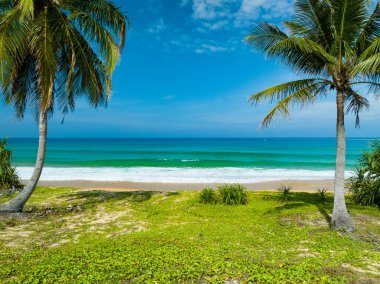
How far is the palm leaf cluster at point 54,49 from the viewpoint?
727 centimetres

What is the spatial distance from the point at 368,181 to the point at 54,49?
468 inches

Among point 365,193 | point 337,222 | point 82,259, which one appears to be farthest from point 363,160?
point 82,259

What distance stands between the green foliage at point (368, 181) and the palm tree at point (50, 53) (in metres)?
9.94

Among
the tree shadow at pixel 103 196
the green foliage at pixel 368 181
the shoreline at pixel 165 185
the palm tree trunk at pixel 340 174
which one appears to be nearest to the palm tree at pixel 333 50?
the palm tree trunk at pixel 340 174

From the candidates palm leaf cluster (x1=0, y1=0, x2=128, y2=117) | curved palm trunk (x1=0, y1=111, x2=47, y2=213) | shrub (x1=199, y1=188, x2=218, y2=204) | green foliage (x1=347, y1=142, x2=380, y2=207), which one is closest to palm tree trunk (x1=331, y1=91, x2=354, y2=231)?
green foliage (x1=347, y1=142, x2=380, y2=207)

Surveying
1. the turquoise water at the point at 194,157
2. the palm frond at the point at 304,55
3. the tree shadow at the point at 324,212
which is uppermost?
the palm frond at the point at 304,55

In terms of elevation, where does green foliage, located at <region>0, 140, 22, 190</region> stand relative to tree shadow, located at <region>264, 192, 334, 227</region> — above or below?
above

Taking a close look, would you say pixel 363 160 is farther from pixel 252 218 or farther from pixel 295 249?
pixel 295 249

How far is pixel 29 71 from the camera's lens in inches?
368

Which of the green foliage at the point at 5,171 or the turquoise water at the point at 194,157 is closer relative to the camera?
the green foliage at the point at 5,171

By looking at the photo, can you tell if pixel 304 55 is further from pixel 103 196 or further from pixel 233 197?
pixel 103 196

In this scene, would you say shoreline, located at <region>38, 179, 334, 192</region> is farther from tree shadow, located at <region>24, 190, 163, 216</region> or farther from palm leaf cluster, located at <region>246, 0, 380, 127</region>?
palm leaf cluster, located at <region>246, 0, 380, 127</region>

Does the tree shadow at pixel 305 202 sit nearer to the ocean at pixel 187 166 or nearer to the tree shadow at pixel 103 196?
the ocean at pixel 187 166

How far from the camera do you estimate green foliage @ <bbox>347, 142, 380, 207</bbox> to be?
10375 millimetres
